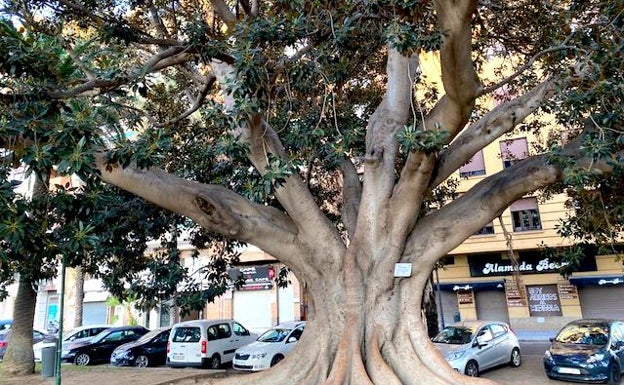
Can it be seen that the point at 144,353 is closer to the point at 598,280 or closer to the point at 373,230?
the point at 373,230

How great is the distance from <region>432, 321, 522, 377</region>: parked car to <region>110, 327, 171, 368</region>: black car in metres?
10.1

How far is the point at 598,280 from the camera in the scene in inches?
819

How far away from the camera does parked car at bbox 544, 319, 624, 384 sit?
35.5ft

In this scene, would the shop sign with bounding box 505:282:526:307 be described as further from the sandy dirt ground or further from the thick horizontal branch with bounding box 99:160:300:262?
the thick horizontal branch with bounding box 99:160:300:262

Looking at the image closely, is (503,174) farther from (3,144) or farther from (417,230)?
(3,144)

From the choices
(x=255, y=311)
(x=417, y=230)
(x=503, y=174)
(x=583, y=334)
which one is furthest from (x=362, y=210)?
(x=255, y=311)

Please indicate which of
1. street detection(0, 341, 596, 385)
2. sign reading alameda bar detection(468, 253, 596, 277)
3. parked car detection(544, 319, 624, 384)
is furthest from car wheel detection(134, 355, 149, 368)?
sign reading alameda bar detection(468, 253, 596, 277)

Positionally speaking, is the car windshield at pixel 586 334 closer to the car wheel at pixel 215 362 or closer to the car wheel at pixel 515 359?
the car wheel at pixel 515 359

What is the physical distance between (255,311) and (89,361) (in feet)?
38.2

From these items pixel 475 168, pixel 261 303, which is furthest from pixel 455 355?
pixel 261 303

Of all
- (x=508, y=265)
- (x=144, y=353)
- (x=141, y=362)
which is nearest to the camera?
(x=141, y=362)

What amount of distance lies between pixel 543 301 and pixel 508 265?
6.97ft

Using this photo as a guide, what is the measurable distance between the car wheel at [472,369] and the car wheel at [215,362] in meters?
8.02

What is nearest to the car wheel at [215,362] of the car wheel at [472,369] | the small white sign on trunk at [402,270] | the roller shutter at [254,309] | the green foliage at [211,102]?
the green foliage at [211,102]
